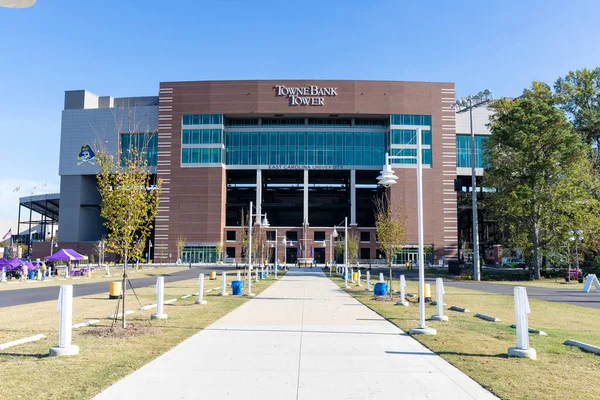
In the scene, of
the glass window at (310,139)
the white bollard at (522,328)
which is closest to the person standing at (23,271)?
the white bollard at (522,328)

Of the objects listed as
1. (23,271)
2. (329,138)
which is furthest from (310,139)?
(23,271)

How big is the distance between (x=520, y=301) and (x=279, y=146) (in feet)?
281

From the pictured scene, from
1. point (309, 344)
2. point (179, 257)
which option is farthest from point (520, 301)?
point (179, 257)

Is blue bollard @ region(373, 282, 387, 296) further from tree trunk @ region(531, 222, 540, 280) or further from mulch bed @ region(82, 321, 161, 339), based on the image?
tree trunk @ region(531, 222, 540, 280)

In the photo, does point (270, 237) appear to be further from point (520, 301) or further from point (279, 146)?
point (520, 301)

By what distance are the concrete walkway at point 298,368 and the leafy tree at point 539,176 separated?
37.2m

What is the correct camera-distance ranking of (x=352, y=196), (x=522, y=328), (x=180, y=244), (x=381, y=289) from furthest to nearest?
(x=352, y=196) < (x=180, y=244) < (x=381, y=289) < (x=522, y=328)

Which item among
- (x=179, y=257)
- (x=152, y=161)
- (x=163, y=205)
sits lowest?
(x=179, y=257)

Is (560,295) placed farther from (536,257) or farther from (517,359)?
(517,359)

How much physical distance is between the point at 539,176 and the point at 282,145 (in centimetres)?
5507

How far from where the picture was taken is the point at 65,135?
97750mm

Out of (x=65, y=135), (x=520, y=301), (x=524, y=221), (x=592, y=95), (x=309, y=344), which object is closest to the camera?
(x=520, y=301)

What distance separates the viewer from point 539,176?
45.7 metres

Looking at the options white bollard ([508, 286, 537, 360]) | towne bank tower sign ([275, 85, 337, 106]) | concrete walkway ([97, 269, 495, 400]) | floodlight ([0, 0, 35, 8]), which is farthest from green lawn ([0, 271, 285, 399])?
towne bank tower sign ([275, 85, 337, 106])
